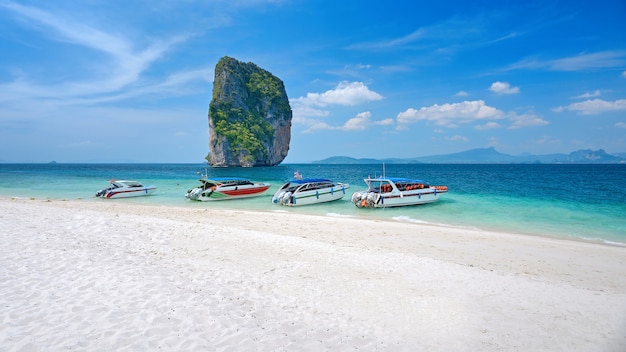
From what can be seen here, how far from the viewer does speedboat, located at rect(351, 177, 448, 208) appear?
24969 mm

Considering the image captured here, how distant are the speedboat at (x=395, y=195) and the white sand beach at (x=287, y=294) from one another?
12.4 metres

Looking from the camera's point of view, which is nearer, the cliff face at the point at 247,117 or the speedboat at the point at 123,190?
the speedboat at the point at 123,190

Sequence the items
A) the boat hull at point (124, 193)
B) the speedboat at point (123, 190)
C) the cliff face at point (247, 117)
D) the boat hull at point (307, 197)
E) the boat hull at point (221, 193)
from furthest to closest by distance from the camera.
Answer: the cliff face at point (247, 117)
the speedboat at point (123, 190)
the boat hull at point (124, 193)
the boat hull at point (221, 193)
the boat hull at point (307, 197)

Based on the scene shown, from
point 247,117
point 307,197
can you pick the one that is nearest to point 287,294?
point 307,197

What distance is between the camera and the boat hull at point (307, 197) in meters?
26.2

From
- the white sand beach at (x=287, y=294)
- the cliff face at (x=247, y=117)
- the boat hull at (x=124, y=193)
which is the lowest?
the white sand beach at (x=287, y=294)

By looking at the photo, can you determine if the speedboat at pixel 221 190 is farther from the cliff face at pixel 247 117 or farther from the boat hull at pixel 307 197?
the cliff face at pixel 247 117

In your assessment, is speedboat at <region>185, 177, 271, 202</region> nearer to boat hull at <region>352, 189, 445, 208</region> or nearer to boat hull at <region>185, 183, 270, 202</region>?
boat hull at <region>185, 183, 270, 202</region>

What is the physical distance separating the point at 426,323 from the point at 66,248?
387 inches

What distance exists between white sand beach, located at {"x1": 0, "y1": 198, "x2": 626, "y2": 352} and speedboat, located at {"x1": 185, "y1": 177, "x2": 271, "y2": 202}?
16628mm

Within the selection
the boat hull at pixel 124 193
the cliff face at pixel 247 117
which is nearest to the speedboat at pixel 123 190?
the boat hull at pixel 124 193

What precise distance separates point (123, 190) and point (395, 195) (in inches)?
1045

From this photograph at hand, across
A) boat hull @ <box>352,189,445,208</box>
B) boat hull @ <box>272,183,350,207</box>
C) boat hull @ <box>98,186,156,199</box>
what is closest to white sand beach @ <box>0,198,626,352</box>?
boat hull @ <box>352,189,445,208</box>

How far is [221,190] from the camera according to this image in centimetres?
2958
